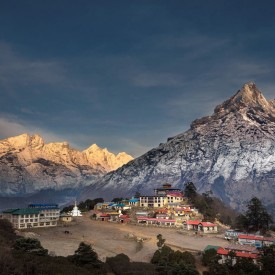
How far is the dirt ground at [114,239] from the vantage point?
8122 centimetres

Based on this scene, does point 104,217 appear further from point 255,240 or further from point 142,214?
point 255,240

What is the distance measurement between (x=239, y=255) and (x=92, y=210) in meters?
81.1

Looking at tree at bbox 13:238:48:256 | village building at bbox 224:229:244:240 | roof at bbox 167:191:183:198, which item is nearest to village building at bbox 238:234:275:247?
village building at bbox 224:229:244:240

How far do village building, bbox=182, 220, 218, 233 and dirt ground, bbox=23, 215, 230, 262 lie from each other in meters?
4.81

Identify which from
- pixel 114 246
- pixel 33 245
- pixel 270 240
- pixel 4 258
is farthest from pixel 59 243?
pixel 270 240

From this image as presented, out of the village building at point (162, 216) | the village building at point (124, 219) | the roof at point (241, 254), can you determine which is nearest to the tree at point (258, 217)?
the village building at point (162, 216)

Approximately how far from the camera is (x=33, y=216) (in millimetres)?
109625

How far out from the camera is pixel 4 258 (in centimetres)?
5325

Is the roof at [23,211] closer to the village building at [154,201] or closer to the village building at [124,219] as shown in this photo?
the village building at [124,219]

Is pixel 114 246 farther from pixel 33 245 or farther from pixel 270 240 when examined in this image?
pixel 270 240

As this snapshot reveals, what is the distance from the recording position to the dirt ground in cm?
8122

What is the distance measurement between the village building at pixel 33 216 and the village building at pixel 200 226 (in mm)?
36949

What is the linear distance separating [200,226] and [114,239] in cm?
2597

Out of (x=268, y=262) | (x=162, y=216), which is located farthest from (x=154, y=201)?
(x=268, y=262)
